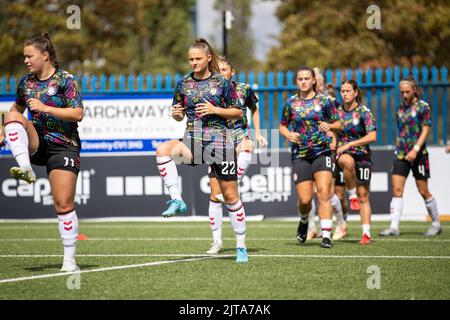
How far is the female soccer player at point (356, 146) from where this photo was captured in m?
12.2

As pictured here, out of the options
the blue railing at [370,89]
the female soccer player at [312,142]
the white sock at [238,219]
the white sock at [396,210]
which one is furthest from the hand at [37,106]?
the blue railing at [370,89]

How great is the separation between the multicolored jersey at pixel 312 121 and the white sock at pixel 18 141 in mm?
4060

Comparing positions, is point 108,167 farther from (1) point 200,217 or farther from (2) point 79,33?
(2) point 79,33

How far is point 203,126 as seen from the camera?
911cm

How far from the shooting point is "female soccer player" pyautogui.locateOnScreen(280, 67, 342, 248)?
36.4 feet

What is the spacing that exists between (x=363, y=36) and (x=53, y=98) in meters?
27.1

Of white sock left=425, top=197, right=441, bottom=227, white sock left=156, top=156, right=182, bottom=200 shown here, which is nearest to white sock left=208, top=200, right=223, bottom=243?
white sock left=156, top=156, right=182, bottom=200

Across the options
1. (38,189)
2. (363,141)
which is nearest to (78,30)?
(38,189)

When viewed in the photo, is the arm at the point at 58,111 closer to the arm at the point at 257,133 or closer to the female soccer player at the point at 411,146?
the arm at the point at 257,133

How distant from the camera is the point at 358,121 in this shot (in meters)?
12.4

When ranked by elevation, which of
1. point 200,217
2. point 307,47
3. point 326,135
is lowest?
point 200,217

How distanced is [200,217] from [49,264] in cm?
818

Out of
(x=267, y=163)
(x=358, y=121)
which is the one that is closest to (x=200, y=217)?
(x=267, y=163)

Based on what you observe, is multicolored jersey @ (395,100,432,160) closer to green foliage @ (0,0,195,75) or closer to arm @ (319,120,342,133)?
arm @ (319,120,342,133)
